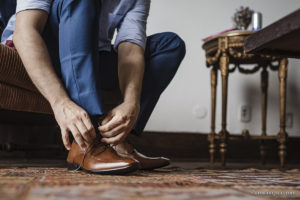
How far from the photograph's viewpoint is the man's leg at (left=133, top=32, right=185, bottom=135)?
100 centimetres

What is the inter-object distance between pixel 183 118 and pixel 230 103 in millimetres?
319

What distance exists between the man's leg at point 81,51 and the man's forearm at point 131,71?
116mm

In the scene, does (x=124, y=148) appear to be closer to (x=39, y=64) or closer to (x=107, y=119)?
(x=107, y=119)

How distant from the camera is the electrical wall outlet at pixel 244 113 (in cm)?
197

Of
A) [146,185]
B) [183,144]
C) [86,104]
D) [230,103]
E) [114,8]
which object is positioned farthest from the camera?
[230,103]

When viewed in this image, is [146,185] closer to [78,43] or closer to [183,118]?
[78,43]

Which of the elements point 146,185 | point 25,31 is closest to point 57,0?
point 25,31

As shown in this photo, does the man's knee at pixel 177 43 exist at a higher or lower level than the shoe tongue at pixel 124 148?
higher

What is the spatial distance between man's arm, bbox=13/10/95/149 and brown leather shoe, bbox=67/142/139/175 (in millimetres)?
28

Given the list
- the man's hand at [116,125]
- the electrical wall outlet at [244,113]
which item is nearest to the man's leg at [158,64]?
the man's hand at [116,125]

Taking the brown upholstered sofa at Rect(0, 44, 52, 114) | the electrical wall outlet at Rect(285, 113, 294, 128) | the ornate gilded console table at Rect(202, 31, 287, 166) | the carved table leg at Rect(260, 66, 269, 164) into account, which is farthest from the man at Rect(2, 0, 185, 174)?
the electrical wall outlet at Rect(285, 113, 294, 128)

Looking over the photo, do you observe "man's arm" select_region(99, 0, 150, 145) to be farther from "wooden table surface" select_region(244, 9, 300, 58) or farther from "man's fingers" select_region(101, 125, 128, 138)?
"wooden table surface" select_region(244, 9, 300, 58)

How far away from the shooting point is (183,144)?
1836mm

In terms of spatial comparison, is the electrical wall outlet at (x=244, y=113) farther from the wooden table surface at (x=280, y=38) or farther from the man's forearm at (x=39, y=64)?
the man's forearm at (x=39, y=64)
